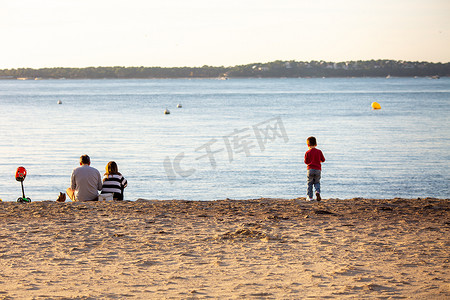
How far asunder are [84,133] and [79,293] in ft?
101

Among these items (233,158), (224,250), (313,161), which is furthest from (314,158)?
(233,158)

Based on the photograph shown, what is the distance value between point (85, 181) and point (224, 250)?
4.53 m

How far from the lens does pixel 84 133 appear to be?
116 ft

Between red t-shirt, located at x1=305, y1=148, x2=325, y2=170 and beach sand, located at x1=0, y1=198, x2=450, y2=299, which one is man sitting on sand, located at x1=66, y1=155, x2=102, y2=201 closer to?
beach sand, located at x1=0, y1=198, x2=450, y2=299

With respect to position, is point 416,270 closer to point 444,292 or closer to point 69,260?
point 444,292

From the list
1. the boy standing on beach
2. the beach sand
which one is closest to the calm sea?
the boy standing on beach

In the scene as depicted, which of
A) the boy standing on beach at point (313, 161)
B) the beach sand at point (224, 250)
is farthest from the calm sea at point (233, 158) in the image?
the beach sand at point (224, 250)

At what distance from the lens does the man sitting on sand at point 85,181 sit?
10.5 m

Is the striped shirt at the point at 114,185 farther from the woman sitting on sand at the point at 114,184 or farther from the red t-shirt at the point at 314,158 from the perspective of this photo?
the red t-shirt at the point at 314,158

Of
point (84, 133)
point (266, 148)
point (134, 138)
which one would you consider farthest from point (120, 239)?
point (84, 133)

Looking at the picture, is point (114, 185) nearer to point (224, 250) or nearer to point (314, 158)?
point (314, 158)

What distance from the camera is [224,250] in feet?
22.9

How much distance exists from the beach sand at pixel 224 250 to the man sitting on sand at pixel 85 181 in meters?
0.72

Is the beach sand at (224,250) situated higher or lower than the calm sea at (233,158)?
higher
